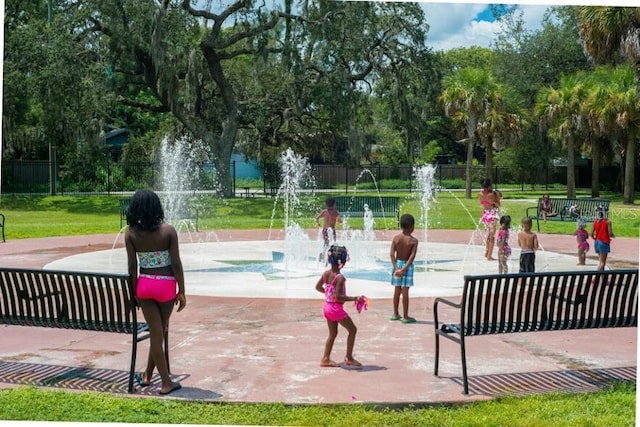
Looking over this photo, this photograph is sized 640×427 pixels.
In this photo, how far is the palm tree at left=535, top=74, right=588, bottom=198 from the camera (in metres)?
38.4

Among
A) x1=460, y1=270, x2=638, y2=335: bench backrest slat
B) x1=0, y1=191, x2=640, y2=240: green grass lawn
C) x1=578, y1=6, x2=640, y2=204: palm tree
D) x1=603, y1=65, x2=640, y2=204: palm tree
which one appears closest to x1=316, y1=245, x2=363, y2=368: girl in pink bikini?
x1=460, y1=270, x2=638, y2=335: bench backrest slat

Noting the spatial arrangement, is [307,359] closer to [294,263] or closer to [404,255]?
[404,255]

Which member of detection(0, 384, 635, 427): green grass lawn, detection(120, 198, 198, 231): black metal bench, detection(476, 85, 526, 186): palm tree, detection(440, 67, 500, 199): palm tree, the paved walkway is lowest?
the paved walkway

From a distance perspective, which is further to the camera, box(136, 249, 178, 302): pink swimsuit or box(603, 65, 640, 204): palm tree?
box(603, 65, 640, 204): palm tree

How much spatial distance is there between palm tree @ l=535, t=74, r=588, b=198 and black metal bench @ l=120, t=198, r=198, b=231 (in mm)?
18275

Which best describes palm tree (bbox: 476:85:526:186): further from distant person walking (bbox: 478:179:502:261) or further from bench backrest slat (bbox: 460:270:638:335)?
bench backrest slat (bbox: 460:270:638:335)

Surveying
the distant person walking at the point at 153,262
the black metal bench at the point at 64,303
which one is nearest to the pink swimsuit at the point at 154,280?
the distant person walking at the point at 153,262

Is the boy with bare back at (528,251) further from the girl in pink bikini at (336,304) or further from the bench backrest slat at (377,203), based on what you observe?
the bench backrest slat at (377,203)

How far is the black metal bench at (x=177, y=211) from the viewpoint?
21562 mm

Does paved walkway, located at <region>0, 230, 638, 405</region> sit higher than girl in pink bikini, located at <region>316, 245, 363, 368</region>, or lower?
lower

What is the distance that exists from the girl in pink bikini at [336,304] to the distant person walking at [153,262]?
4.48 feet

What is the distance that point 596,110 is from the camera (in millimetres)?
37281

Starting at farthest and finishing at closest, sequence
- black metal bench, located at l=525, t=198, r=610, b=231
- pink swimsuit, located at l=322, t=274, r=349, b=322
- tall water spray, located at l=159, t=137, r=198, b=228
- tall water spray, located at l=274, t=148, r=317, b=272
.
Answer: tall water spray, located at l=159, t=137, r=198, b=228, black metal bench, located at l=525, t=198, r=610, b=231, tall water spray, located at l=274, t=148, r=317, b=272, pink swimsuit, located at l=322, t=274, r=349, b=322

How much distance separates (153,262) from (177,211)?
21.8 metres
